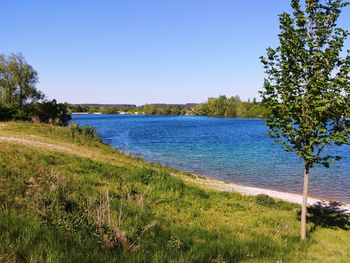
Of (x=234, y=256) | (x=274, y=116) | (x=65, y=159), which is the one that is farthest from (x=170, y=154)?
(x=234, y=256)

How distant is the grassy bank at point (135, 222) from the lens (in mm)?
6402

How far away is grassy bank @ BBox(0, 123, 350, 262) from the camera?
6402 millimetres

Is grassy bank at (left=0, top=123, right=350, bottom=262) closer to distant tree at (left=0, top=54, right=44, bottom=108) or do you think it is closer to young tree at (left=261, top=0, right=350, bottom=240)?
young tree at (left=261, top=0, right=350, bottom=240)

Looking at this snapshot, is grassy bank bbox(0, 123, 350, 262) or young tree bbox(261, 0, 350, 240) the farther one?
young tree bbox(261, 0, 350, 240)

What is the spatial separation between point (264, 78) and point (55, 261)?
8104mm

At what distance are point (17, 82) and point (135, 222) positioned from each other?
160 feet

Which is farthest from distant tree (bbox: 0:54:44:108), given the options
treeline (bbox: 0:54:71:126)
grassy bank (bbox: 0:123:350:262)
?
grassy bank (bbox: 0:123:350:262)

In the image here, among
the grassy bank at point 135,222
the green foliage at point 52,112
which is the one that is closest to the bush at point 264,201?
the grassy bank at point 135,222

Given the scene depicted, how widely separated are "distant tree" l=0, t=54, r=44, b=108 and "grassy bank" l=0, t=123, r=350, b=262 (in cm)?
3825

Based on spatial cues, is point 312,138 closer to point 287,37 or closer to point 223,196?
point 287,37

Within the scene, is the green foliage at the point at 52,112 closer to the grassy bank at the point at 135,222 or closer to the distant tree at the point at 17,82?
the distant tree at the point at 17,82

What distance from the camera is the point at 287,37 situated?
10.6 metres

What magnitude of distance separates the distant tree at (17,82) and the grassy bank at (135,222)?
38255 millimetres

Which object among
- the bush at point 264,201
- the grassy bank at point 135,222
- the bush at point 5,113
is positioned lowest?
the bush at point 264,201
